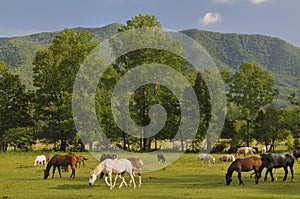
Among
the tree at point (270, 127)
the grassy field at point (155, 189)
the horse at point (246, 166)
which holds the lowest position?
the grassy field at point (155, 189)

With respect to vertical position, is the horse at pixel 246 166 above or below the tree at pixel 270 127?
below

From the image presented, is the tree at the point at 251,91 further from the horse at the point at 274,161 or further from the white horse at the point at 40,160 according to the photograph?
the horse at the point at 274,161

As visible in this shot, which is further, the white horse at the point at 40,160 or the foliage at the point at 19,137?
the foliage at the point at 19,137

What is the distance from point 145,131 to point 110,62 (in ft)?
37.3

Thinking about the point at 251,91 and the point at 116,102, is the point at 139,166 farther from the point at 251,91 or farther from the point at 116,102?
the point at 251,91

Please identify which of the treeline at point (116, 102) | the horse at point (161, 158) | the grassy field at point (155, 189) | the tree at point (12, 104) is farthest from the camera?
the tree at point (12, 104)

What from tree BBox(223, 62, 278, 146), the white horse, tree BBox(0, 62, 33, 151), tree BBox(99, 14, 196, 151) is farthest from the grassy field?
tree BBox(223, 62, 278, 146)

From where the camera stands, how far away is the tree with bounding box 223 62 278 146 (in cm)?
6756

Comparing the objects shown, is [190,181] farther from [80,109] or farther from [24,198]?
[80,109]

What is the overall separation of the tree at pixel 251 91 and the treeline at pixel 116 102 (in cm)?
16

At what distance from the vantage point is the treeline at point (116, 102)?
197 ft

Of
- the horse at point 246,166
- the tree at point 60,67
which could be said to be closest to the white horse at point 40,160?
the horse at point 246,166

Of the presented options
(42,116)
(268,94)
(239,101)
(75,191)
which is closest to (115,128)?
(42,116)

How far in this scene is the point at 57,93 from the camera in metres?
63.3
